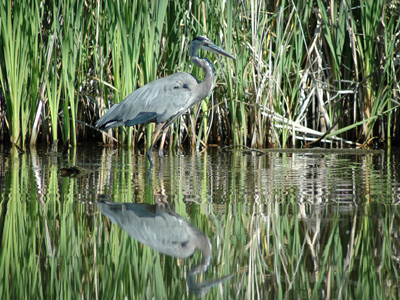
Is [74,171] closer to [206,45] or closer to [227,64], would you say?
[206,45]

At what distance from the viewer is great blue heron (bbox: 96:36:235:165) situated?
5.30m

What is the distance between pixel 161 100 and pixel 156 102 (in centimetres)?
5

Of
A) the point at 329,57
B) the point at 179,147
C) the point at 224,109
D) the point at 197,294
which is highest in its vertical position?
the point at 329,57

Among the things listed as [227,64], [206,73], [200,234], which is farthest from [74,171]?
[227,64]

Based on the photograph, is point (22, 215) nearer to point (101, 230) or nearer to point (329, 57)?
point (101, 230)

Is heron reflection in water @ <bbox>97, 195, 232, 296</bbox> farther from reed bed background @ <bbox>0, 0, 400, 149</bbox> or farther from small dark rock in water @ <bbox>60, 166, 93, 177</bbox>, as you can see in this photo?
reed bed background @ <bbox>0, 0, 400, 149</bbox>

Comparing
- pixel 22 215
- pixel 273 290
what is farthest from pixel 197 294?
pixel 22 215

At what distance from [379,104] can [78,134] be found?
330 cm

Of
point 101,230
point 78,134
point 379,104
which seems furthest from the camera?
point 78,134

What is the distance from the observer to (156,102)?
17.4 ft

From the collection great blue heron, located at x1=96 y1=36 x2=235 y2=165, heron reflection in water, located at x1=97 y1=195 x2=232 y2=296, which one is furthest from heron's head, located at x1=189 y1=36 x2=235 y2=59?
heron reflection in water, located at x1=97 y1=195 x2=232 y2=296

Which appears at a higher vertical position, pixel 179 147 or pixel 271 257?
pixel 179 147

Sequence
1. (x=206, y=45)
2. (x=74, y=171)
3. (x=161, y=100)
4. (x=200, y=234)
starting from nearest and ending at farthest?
(x=200, y=234) → (x=74, y=171) → (x=161, y=100) → (x=206, y=45)

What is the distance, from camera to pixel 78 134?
22.6 feet
